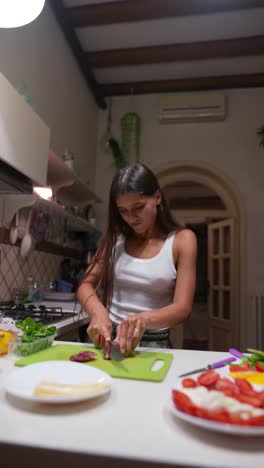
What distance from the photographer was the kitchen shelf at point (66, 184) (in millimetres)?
2123

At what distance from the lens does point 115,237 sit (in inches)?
50.0

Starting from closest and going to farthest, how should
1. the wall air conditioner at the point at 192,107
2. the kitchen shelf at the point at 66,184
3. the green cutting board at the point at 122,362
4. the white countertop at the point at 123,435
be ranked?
the white countertop at the point at 123,435
the green cutting board at the point at 122,362
the kitchen shelf at the point at 66,184
the wall air conditioner at the point at 192,107

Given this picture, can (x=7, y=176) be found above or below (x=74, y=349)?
above

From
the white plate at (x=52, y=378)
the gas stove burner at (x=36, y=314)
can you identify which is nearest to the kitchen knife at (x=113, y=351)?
the white plate at (x=52, y=378)

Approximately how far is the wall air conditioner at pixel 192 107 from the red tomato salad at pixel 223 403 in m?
3.42

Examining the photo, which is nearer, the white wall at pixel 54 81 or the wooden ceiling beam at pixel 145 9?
the white wall at pixel 54 81

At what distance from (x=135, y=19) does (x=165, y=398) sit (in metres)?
2.90

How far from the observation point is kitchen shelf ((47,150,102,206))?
2.12 m

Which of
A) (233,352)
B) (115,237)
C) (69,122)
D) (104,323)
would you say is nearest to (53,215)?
(69,122)

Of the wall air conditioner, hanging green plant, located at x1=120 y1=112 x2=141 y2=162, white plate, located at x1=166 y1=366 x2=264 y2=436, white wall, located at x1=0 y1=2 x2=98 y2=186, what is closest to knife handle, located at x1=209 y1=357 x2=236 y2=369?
white plate, located at x1=166 y1=366 x2=264 y2=436

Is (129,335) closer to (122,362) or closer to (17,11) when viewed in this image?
(122,362)

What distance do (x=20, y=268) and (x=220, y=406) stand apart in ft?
5.81

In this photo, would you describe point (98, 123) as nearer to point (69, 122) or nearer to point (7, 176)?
point (69, 122)

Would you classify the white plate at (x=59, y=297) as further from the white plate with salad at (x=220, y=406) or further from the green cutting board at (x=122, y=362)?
the white plate with salad at (x=220, y=406)
